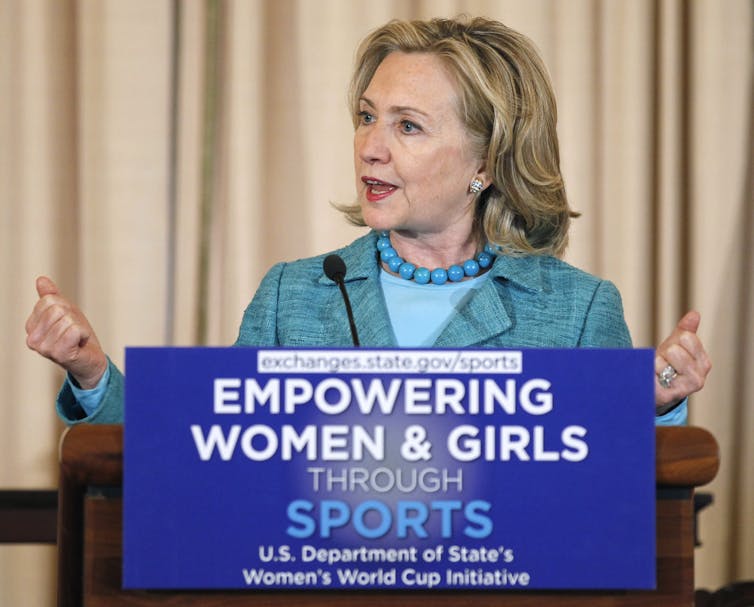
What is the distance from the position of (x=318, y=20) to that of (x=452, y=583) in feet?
9.07

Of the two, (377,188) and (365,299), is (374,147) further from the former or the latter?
(365,299)

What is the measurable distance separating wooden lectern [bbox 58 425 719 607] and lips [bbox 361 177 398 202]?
34.2 inches

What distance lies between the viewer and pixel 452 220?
1976 mm

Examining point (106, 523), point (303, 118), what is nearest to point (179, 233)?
point (303, 118)

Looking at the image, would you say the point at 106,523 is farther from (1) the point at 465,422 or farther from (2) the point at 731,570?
(2) the point at 731,570

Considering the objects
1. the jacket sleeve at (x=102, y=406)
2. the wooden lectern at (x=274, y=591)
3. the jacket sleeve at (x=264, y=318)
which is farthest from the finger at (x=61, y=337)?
the jacket sleeve at (x=264, y=318)

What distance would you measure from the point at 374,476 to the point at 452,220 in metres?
0.98

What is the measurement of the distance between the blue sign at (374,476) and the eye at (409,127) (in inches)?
35.4

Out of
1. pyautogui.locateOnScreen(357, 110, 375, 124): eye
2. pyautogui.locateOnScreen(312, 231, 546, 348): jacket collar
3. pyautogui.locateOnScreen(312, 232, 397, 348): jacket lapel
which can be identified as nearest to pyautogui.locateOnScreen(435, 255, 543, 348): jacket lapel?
pyautogui.locateOnScreen(312, 231, 546, 348): jacket collar

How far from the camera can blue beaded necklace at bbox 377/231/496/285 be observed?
194 centimetres

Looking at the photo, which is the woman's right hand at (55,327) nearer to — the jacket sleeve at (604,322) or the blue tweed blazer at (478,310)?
the blue tweed blazer at (478,310)

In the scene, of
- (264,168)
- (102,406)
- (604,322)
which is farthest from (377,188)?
(264,168)

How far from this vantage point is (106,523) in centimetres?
108

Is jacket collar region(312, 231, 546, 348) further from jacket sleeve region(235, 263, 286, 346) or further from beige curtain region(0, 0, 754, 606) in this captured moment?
beige curtain region(0, 0, 754, 606)
